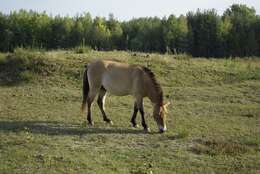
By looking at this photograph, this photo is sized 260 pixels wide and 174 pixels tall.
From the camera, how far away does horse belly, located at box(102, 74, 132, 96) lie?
12484 millimetres

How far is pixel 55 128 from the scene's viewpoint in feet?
37.9

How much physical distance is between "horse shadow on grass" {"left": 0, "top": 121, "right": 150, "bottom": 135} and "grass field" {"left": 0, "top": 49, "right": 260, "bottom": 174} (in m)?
0.02

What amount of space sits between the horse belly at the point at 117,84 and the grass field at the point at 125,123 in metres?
0.84

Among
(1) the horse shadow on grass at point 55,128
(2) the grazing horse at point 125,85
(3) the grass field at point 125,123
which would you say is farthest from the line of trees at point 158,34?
(1) the horse shadow on grass at point 55,128

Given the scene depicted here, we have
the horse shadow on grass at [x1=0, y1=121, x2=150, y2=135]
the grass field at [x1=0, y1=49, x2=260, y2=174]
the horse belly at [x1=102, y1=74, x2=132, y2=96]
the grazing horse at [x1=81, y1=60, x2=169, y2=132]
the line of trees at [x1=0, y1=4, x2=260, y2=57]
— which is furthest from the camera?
the line of trees at [x1=0, y1=4, x2=260, y2=57]

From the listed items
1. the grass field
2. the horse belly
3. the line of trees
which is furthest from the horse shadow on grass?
the line of trees

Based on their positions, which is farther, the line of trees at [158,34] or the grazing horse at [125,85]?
the line of trees at [158,34]

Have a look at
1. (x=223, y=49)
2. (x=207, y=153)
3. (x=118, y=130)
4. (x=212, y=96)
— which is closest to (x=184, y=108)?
(x=212, y=96)

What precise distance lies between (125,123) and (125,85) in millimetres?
1008

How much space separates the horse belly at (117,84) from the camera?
1248 centimetres

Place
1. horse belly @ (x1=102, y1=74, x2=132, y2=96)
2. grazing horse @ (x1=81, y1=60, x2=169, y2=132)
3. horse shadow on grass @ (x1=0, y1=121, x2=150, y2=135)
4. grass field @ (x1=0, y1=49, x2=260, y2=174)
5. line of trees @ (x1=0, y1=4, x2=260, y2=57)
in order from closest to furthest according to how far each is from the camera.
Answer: grass field @ (x1=0, y1=49, x2=260, y2=174) < horse shadow on grass @ (x1=0, y1=121, x2=150, y2=135) < grazing horse @ (x1=81, y1=60, x2=169, y2=132) < horse belly @ (x1=102, y1=74, x2=132, y2=96) < line of trees @ (x1=0, y1=4, x2=260, y2=57)

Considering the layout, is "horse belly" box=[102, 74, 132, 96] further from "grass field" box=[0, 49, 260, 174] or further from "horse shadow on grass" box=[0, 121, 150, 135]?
"horse shadow on grass" box=[0, 121, 150, 135]

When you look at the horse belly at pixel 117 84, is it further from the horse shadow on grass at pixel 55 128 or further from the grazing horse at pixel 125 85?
the horse shadow on grass at pixel 55 128

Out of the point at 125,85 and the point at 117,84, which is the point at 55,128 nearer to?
the point at 117,84
